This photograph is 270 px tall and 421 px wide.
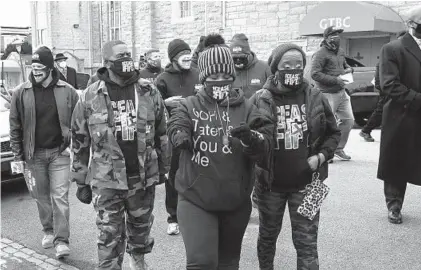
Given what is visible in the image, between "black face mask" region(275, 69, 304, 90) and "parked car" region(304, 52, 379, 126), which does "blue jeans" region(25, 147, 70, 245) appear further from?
"parked car" region(304, 52, 379, 126)

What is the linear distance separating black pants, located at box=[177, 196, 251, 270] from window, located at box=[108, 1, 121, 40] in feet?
67.8

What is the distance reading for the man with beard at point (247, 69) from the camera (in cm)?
552

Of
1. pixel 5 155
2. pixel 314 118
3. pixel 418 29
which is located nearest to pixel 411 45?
pixel 418 29

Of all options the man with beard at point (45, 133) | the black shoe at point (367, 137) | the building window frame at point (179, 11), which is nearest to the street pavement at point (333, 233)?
the man with beard at point (45, 133)

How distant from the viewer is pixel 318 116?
3.60 meters

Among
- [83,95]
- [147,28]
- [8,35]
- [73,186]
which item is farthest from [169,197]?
[147,28]

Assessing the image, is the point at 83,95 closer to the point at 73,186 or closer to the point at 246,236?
the point at 246,236

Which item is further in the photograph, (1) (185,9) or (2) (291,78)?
(1) (185,9)

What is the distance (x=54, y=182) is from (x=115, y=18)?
19046 millimetres

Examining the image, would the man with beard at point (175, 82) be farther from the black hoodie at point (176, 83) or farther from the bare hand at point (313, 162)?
the bare hand at point (313, 162)

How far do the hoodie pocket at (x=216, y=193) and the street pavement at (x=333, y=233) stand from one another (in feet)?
5.25

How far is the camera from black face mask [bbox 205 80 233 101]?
124 inches

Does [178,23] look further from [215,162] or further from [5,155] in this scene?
[215,162]

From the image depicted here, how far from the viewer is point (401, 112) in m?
5.18
